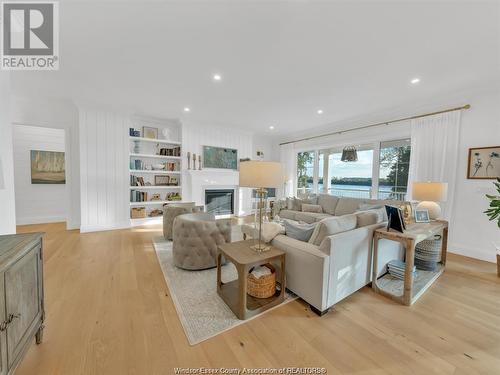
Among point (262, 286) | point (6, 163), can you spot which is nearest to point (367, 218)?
point (262, 286)

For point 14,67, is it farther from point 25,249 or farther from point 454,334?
point 454,334

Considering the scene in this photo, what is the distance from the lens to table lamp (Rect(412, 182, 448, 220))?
9.05 ft

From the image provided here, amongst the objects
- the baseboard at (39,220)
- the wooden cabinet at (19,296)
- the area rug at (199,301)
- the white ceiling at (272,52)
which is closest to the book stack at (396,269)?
the area rug at (199,301)

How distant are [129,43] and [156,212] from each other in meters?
4.02

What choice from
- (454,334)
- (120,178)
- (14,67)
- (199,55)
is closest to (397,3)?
(199,55)

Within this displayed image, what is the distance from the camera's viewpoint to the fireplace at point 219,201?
6012 mm

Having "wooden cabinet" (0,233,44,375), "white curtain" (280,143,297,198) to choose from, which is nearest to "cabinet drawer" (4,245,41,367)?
"wooden cabinet" (0,233,44,375)

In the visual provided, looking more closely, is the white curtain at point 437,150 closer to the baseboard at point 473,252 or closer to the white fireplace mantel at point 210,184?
the baseboard at point 473,252

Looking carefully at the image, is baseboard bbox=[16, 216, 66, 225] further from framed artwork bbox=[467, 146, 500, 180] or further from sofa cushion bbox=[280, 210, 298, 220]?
framed artwork bbox=[467, 146, 500, 180]

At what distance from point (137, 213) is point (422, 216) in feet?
18.5

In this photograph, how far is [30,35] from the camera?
2186 mm

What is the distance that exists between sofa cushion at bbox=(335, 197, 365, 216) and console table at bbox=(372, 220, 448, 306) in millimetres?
1564

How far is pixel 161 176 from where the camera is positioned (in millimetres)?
5527

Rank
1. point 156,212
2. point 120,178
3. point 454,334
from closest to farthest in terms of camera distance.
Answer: point 454,334
point 120,178
point 156,212
